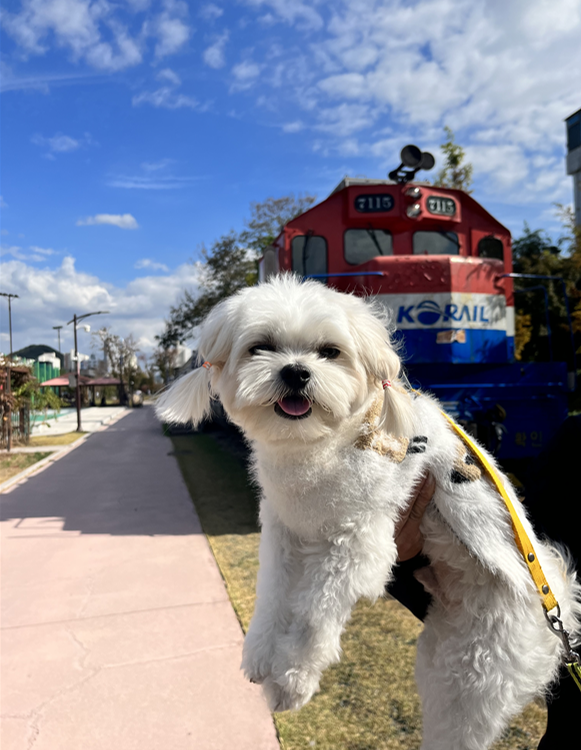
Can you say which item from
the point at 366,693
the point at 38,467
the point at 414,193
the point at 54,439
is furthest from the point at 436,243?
the point at 54,439

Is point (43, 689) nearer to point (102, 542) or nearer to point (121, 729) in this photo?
point (121, 729)

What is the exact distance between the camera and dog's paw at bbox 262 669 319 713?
157cm

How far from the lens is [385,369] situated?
1744mm

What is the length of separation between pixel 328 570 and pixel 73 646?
118 inches

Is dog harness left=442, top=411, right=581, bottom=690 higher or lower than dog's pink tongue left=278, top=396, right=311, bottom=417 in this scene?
lower

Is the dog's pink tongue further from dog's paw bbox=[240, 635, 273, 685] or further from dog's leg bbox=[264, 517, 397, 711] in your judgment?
dog's paw bbox=[240, 635, 273, 685]

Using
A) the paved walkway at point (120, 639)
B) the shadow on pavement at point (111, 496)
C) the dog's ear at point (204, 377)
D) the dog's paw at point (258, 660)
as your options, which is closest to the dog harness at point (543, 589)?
the dog's paw at point (258, 660)

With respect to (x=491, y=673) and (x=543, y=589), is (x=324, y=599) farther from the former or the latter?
(x=543, y=589)

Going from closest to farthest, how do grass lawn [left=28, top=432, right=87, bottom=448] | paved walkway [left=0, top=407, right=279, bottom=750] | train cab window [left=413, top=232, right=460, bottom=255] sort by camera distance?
paved walkway [left=0, top=407, right=279, bottom=750], train cab window [left=413, top=232, right=460, bottom=255], grass lawn [left=28, top=432, right=87, bottom=448]

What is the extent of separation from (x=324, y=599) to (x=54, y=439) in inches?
681

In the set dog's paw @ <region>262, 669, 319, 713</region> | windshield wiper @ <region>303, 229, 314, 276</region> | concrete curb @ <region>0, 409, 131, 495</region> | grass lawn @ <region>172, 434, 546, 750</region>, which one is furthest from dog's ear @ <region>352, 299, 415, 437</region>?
concrete curb @ <region>0, 409, 131, 495</region>

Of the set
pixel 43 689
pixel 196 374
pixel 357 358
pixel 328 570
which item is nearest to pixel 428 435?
pixel 357 358

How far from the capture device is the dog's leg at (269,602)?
5.37ft

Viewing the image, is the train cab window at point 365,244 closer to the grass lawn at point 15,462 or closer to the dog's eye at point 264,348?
the dog's eye at point 264,348
